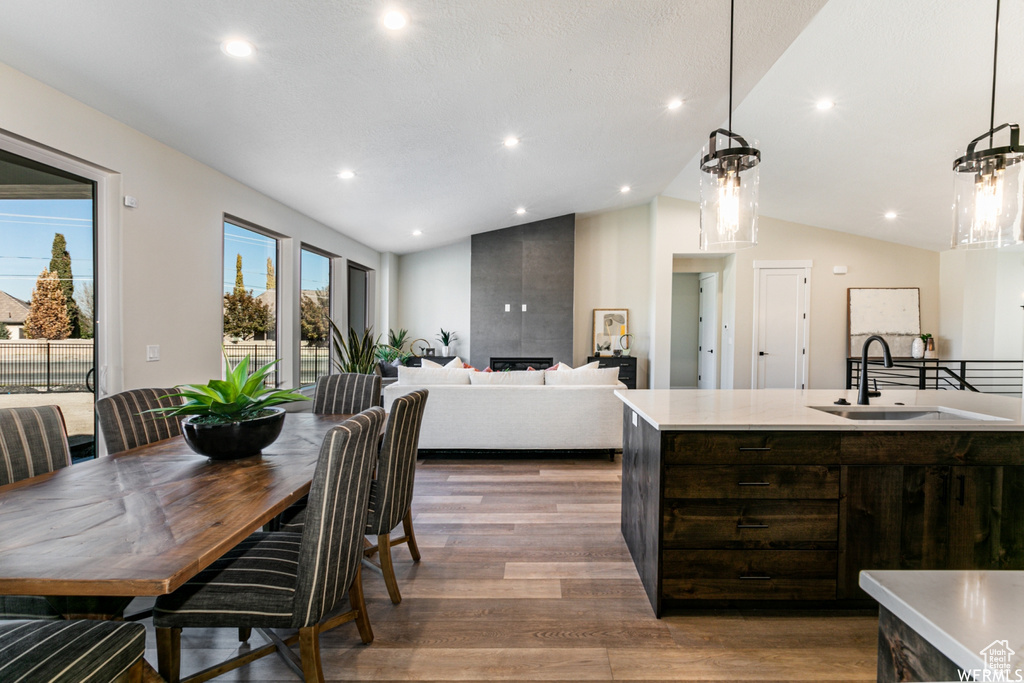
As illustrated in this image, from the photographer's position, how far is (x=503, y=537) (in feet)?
9.25

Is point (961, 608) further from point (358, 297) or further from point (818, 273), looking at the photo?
point (818, 273)

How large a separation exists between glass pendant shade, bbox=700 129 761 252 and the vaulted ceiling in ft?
4.64

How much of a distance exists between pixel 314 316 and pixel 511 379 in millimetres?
2925

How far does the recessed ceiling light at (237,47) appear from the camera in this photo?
7.89ft

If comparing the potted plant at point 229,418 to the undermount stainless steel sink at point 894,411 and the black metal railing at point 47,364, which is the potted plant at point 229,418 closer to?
the black metal railing at point 47,364

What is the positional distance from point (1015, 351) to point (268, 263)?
9.53 meters

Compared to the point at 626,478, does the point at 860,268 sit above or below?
above

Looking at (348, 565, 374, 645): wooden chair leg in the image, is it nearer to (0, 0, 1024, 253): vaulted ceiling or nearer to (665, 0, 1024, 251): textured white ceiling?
(0, 0, 1024, 253): vaulted ceiling

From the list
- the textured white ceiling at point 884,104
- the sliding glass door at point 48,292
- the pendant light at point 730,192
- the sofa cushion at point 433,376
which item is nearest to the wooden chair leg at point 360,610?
the pendant light at point 730,192

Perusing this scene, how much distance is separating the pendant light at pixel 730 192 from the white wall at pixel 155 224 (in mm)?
3331

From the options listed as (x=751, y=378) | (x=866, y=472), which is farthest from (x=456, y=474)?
(x=751, y=378)

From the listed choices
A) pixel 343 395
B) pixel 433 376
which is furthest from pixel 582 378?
pixel 343 395

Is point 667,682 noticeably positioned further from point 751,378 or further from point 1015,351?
point 1015,351

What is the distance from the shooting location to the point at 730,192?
2059mm
